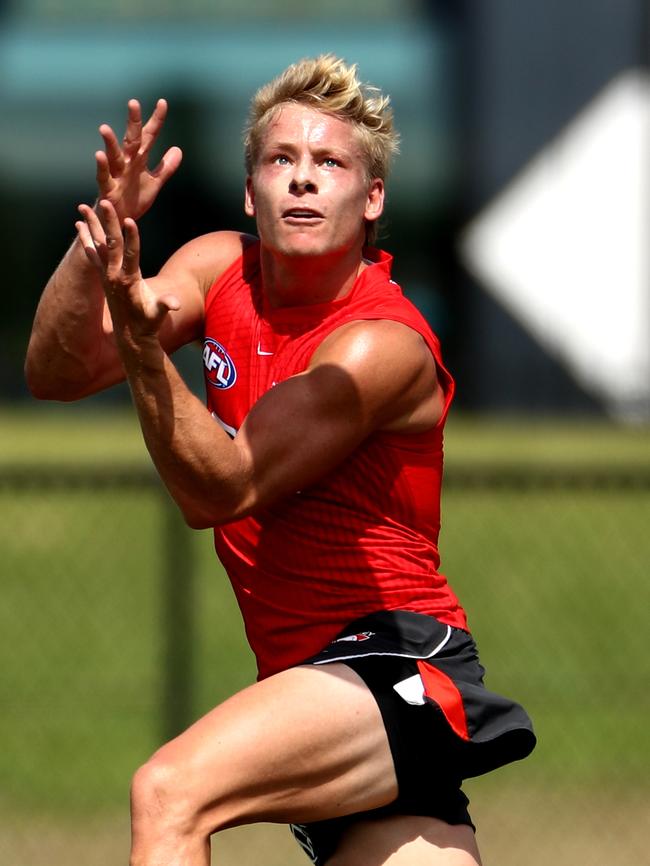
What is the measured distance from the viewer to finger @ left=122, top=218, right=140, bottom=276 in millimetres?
3129

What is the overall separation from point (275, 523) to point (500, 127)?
53.8 ft

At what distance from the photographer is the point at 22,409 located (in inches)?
760

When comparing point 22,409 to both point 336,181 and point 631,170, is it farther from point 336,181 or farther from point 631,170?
→ point 336,181

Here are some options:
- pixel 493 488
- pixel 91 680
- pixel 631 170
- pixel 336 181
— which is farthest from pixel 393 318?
pixel 631 170

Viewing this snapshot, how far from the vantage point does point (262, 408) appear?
3389mm

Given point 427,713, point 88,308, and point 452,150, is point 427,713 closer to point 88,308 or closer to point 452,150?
point 88,308

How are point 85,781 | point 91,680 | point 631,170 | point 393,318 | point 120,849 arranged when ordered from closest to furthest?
point 393,318 → point 120,849 → point 85,781 → point 91,680 → point 631,170

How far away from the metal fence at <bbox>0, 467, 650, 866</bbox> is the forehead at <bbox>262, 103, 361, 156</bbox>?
3.11 m

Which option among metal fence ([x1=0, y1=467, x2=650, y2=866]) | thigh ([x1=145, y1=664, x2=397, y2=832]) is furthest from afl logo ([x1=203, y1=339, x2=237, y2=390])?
metal fence ([x1=0, y1=467, x2=650, y2=866])

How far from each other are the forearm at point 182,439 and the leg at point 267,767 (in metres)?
0.44

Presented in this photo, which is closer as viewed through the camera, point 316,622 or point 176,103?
point 316,622

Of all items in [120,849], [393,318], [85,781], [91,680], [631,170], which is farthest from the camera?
[631,170]

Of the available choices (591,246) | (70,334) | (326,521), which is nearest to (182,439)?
(326,521)

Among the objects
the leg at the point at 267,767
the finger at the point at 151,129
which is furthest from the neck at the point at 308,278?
the leg at the point at 267,767
